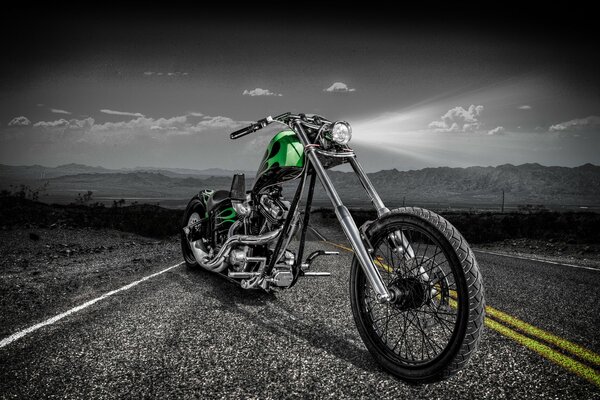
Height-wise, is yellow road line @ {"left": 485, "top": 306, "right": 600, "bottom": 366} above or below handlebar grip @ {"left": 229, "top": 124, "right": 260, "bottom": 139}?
below

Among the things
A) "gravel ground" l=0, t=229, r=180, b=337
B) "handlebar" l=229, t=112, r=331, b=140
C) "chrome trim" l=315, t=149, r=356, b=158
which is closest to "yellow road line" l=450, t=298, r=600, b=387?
"chrome trim" l=315, t=149, r=356, b=158

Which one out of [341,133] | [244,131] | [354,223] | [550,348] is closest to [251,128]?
[244,131]

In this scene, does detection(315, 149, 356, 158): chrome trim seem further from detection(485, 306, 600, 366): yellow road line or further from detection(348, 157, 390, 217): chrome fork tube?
detection(485, 306, 600, 366): yellow road line

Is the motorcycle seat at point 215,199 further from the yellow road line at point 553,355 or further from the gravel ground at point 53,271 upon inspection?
the yellow road line at point 553,355

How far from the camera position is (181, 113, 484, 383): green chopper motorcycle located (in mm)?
2084

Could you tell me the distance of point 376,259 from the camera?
2771 millimetres

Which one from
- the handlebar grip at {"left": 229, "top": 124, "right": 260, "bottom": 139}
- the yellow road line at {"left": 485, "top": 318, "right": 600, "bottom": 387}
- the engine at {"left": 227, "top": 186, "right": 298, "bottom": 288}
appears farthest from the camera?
the handlebar grip at {"left": 229, "top": 124, "right": 260, "bottom": 139}

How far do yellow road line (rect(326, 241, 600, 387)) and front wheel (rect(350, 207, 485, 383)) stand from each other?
178 millimetres

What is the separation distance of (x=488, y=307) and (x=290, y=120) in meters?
2.70

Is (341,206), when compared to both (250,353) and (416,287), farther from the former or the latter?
(250,353)

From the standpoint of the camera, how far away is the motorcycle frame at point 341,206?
93.0 inches

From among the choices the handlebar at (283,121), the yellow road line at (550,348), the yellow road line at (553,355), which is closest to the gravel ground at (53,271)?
the handlebar at (283,121)

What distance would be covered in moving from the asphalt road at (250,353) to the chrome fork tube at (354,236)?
1.71 ft

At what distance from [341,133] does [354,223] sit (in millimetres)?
771
